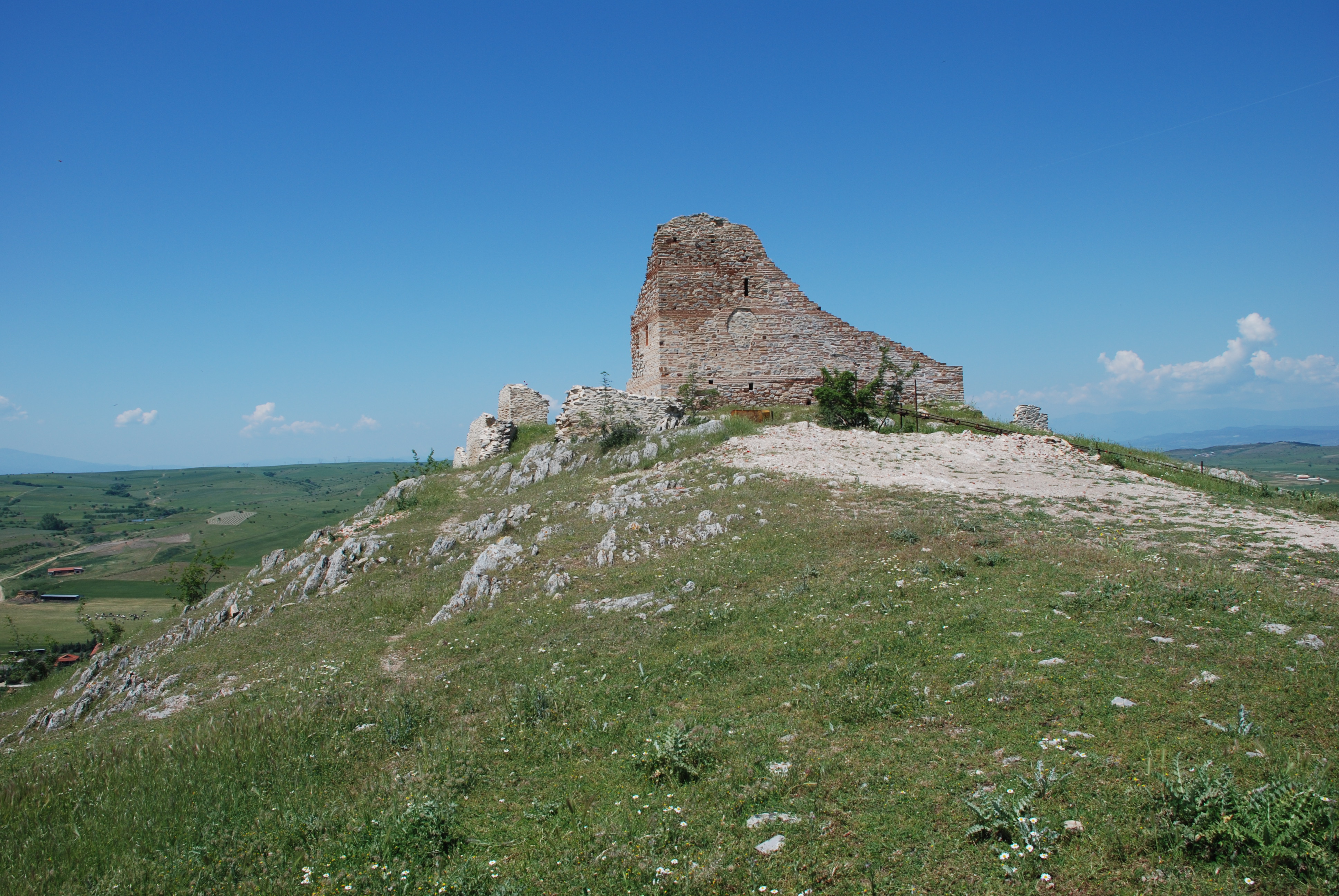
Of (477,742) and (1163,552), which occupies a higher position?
(1163,552)

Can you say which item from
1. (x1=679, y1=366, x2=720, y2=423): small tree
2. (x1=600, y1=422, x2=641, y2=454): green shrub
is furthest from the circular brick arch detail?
(x1=600, y1=422, x2=641, y2=454): green shrub

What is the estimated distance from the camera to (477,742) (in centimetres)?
714

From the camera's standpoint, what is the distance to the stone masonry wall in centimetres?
2923

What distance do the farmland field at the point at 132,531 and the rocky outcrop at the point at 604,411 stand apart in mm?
13934

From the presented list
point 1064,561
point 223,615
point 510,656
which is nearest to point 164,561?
point 223,615

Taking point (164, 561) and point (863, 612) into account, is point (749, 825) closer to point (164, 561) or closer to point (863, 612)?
point (863, 612)

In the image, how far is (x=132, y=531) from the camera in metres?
115

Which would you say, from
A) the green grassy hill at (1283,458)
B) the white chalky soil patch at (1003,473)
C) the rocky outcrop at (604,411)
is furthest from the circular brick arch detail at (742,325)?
the green grassy hill at (1283,458)

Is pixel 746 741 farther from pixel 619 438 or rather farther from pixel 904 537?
pixel 619 438

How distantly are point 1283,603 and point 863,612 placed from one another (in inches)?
193

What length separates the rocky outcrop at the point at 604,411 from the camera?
25516 millimetres

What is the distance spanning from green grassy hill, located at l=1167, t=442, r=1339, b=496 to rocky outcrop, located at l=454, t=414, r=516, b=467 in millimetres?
30339

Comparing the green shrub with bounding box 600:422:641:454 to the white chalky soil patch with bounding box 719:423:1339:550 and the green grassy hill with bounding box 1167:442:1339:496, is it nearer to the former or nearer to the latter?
the white chalky soil patch with bounding box 719:423:1339:550

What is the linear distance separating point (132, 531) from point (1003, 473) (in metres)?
140
